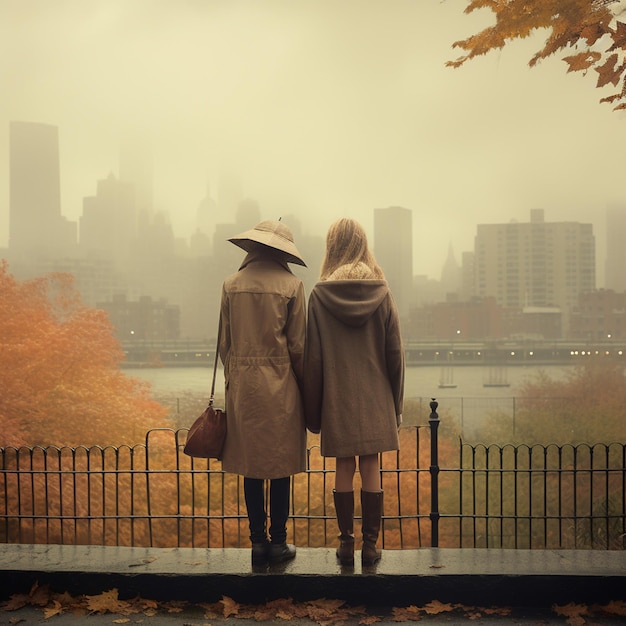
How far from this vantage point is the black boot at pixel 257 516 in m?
3.33

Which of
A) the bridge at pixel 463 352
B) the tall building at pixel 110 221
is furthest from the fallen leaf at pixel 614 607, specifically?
the tall building at pixel 110 221

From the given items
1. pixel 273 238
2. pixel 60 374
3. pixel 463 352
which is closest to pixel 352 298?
pixel 273 238

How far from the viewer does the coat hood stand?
3154 millimetres

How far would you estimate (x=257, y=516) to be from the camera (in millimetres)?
3350

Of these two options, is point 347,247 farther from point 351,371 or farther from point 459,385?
point 459,385

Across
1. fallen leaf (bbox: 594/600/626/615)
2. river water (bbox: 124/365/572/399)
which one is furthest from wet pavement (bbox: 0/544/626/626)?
river water (bbox: 124/365/572/399)

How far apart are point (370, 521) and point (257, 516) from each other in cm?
55

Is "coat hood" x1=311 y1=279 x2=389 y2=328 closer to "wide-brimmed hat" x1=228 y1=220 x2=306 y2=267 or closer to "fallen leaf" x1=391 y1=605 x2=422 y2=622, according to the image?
"wide-brimmed hat" x1=228 y1=220 x2=306 y2=267

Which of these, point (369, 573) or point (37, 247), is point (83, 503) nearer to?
point (369, 573)

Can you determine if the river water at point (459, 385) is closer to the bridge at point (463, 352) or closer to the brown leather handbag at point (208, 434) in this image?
the bridge at point (463, 352)

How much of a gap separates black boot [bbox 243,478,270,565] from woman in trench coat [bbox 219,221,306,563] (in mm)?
76

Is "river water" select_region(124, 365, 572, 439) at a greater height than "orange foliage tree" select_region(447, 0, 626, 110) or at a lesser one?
lesser

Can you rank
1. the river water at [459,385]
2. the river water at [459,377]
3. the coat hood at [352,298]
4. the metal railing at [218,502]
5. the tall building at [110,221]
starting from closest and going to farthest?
the coat hood at [352,298]
the metal railing at [218,502]
the river water at [459,385]
the river water at [459,377]
the tall building at [110,221]

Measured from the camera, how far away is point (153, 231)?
45250 millimetres
